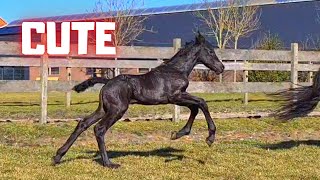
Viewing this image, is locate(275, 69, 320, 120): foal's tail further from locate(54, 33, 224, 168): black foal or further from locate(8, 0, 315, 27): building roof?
locate(8, 0, 315, 27): building roof

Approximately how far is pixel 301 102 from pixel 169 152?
2.31 m

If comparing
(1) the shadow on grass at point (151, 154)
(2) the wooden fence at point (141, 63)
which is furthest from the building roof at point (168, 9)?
(1) the shadow on grass at point (151, 154)

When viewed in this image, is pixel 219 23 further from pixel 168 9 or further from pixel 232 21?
pixel 168 9

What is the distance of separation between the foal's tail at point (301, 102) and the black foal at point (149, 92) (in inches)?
78.8

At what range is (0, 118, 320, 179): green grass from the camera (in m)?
7.48

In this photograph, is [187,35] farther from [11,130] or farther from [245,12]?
[11,130]

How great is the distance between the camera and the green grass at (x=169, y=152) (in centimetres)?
748

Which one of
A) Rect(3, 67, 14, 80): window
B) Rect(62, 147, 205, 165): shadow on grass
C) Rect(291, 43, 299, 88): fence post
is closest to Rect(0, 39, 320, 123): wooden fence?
Rect(291, 43, 299, 88): fence post

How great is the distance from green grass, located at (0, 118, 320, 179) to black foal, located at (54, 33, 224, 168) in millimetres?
453

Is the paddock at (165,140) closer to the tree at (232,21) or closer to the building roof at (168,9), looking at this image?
the tree at (232,21)

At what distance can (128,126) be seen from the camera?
40.8ft

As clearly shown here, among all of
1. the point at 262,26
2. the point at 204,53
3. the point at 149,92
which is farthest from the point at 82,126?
the point at 262,26

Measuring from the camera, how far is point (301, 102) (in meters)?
9.67

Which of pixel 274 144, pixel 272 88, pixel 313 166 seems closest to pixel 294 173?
pixel 313 166
